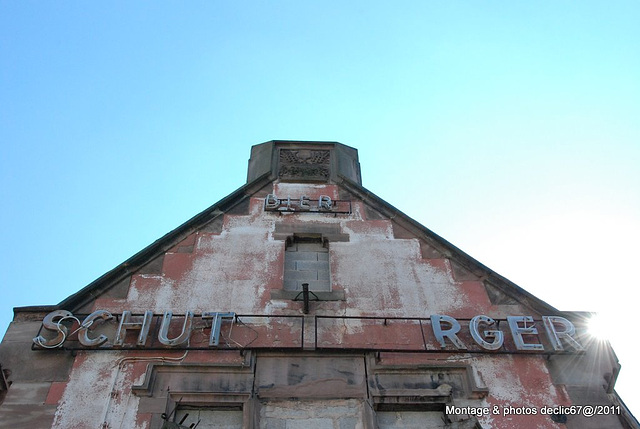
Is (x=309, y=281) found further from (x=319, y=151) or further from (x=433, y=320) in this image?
(x=319, y=151)

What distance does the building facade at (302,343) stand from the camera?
10.6 m

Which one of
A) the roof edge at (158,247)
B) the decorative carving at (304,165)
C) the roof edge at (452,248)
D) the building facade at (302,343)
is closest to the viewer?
the building facade at (302,343)

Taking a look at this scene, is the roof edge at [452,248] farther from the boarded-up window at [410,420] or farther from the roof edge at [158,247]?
the boarded-up window at [410,420]

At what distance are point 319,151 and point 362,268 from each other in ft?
15.0

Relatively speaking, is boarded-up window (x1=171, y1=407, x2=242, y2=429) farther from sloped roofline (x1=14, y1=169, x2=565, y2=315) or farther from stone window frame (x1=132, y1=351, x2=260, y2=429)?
sloped roofline (x1=14, y1=169, x2=565, y2=315)

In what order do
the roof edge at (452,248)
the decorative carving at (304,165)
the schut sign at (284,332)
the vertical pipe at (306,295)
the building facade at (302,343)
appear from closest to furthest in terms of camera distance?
the building facade at (302,343) → the schut sign at (284,332) → the vertical pipe at (306,295) → the roof edge at (452,248) → the decorative carving at (304,165)

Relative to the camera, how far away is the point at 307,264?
1343 cm

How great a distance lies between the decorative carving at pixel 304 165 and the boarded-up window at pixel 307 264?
231 centimetres

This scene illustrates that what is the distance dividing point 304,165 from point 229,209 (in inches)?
104

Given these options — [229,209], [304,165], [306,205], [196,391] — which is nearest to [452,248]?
[306,205]

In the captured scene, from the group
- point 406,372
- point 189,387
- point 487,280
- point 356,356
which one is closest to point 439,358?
point 406,372

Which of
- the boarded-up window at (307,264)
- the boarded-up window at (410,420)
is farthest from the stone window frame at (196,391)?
the boarded-up window at (307,264)

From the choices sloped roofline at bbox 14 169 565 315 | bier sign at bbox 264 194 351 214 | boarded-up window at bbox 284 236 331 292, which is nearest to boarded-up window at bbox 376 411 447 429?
boarded-up window at bbox 284 236 331 292

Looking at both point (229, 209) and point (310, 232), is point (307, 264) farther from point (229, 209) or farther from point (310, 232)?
point (229, 209)
